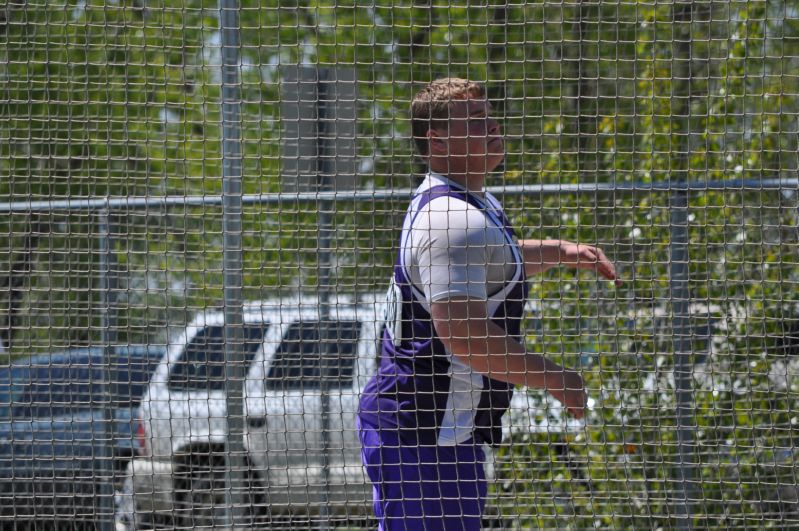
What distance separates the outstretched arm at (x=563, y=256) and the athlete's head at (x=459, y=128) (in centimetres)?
42

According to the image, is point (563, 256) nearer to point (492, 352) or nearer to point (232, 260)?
point (492, 352)

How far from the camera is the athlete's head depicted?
2812 mm


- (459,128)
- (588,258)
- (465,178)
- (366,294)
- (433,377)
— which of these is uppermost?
(459,128)

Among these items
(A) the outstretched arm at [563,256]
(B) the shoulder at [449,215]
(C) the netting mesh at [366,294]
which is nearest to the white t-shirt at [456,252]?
(B) the shoulder at [449,215]

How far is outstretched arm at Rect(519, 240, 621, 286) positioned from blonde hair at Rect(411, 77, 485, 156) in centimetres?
54

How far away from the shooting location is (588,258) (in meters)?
3.09

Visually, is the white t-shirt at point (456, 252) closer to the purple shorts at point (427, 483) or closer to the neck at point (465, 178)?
the neck at point (465, 178)

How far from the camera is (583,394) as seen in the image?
8.82 ft

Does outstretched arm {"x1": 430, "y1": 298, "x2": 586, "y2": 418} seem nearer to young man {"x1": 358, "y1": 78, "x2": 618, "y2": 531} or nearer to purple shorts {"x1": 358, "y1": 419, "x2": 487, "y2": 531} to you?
young man {"x1": 358, "y1": 78, "x2": 618, "y2": 531}

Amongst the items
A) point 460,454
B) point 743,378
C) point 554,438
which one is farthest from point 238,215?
point 743,378

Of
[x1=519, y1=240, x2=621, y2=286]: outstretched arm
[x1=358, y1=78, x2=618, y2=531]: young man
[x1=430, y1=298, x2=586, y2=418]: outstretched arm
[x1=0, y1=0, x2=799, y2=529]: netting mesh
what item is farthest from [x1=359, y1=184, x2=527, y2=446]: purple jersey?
[x1=0, y1=0, x2=799, y2=529]: netting mesh

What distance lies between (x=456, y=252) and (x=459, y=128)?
43cm

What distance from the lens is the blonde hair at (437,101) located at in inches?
111

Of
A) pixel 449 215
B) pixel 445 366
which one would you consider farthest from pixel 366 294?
pixel 449 215
